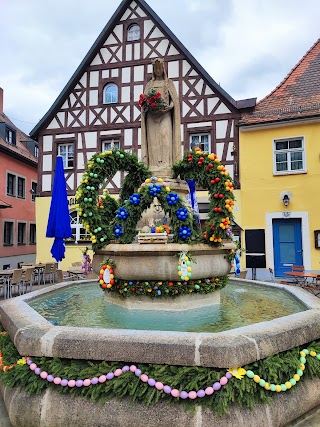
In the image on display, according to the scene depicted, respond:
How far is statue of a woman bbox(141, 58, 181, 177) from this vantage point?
20.5ft

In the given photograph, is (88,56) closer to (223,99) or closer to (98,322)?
(223,99)

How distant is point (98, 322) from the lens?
13.8ft

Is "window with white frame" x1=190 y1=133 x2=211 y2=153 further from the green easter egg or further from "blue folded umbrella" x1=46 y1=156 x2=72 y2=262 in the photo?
the green easter egg

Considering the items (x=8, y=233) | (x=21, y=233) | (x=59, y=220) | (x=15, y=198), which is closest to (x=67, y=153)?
(x=15, y=198)

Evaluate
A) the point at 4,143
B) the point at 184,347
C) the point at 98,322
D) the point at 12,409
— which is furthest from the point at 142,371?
the point at 4,143

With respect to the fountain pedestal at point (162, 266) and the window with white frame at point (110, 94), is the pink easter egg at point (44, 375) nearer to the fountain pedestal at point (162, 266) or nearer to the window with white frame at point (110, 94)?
the fountain pedestal at point (162, 266)

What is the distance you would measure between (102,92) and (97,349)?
1587 centimetres

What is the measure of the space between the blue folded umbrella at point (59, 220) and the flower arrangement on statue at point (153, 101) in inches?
138

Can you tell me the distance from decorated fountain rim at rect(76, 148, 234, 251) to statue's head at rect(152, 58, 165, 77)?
1565mm

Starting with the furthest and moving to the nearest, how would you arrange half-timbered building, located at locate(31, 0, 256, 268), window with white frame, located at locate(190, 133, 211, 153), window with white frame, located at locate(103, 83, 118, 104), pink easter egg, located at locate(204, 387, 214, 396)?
window with white frame, located at locate(103, 83, 118, 104), window with white frame, located at locate(190, 133, 211, 153), half-timbered building, located at locate(31, 0, 256, 268), pink easter egg, located at locate(204, 387, 214, 396)

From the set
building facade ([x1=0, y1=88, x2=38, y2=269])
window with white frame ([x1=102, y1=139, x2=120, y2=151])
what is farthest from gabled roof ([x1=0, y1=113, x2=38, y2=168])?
window with white frame ([x1=102, y1=139, x2=120, y2=151])

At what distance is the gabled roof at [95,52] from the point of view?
50.9 feet

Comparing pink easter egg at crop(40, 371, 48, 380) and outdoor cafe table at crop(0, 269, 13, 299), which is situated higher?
pink easter egg at crop(40, 371, 48, 380)

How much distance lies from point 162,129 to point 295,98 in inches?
437
